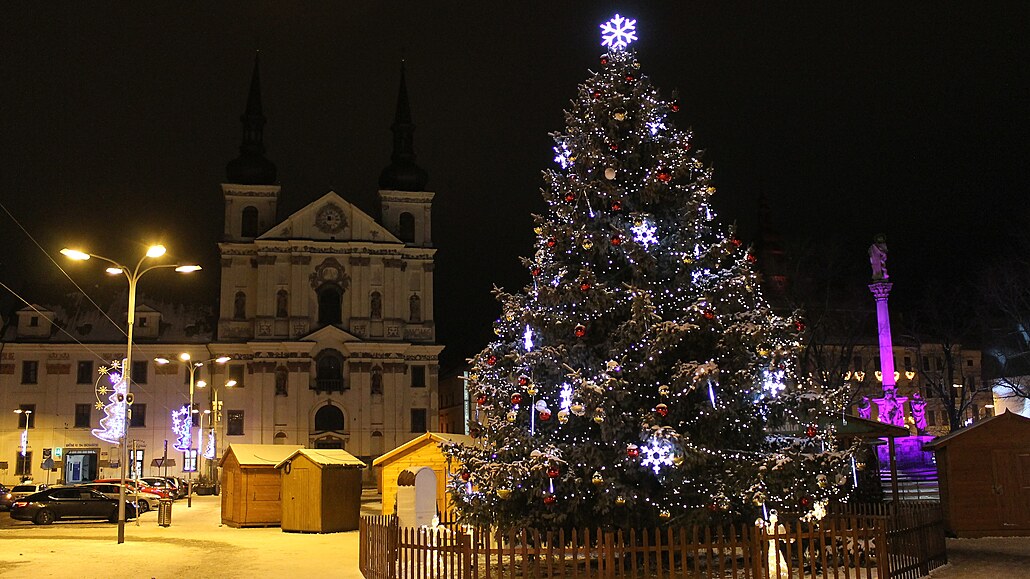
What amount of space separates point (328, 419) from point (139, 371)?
1350 centimetres

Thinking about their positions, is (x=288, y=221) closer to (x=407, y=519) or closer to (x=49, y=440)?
(x=49, y=440)

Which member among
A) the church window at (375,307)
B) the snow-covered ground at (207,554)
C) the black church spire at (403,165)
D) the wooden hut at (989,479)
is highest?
the black church spire at (403,165)

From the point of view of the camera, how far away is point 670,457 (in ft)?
47.7

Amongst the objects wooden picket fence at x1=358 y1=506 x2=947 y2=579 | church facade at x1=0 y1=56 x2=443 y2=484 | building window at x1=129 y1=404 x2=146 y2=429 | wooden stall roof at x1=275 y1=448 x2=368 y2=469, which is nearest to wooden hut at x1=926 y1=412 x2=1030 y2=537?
wooden picket fence at x1=358 y1=506 x2=947 y2=579

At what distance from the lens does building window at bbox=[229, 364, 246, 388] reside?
64.6 metres

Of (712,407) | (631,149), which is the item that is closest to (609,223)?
(631,149)

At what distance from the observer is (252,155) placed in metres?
68.8

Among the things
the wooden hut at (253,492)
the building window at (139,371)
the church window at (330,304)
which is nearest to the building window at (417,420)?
the church window at (330,304)

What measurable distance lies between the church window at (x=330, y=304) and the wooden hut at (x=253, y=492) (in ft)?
120

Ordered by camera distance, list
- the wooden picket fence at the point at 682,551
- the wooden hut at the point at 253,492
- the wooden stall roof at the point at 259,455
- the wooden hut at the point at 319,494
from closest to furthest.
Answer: the wooden picket fence at the point at 682,551
the wooden hut at the point at 319,494
the wooden hut at the point at 253,492
the wooden stall roof at the point at 259,455

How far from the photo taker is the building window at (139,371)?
65.4 m

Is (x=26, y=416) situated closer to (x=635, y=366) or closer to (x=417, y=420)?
(x=417, y=420)

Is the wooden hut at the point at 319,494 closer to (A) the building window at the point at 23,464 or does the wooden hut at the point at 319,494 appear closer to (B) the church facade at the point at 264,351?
(B) the church facade at the point at 264,351

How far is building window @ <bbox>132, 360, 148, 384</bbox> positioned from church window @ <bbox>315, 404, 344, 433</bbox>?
12.2m
